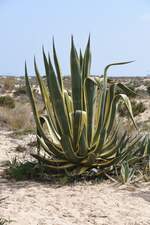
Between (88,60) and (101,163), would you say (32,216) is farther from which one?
(88,60)

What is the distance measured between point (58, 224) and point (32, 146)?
14.4ft

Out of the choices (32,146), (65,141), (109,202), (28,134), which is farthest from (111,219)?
(28,134)

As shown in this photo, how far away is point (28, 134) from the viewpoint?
9992 millimetres

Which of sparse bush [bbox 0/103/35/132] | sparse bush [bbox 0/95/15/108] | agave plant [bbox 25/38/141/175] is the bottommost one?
sparse bush [bbox 0/95/15/108]

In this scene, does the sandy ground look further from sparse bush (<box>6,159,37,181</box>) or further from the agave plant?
the agave plant

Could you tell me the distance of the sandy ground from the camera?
4.29m

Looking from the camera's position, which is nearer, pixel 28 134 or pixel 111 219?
pixel 111 219

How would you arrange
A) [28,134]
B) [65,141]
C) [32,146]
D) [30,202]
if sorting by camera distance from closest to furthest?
1. [30,202]
2. [65,141]
3. [32,146]
4. [28,134]

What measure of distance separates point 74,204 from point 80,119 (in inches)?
46.6

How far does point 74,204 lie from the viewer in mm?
4777

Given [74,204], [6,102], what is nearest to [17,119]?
[6,102]

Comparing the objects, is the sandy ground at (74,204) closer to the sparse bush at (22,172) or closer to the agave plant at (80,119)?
the sparse bush at (22,172)

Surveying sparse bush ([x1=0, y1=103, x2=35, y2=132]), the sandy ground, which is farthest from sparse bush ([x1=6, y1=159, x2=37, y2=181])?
sparse bush ([x1=0, y1=103, x2=35, y2=132])

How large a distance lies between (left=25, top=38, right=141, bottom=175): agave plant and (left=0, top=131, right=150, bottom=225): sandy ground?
1.33 feet
